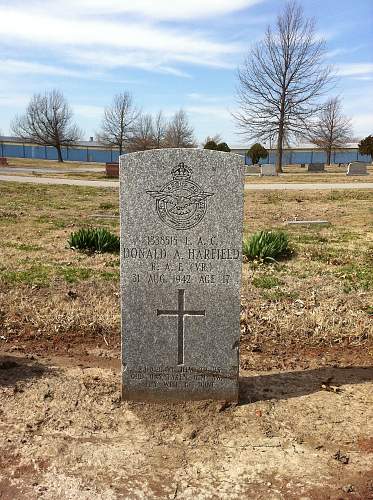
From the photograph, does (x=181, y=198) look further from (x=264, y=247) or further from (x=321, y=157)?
(x=321, y=157)

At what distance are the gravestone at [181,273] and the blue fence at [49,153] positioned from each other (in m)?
63.5

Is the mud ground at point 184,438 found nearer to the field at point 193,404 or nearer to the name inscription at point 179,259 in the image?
the field at point 193,404

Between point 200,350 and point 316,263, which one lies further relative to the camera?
point 316,263

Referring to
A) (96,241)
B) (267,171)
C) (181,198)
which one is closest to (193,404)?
(181,198)

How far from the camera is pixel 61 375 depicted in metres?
3.79

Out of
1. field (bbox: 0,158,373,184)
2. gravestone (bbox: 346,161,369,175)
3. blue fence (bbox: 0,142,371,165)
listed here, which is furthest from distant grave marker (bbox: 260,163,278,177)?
blue fence (bbox: 0,142,371,165)

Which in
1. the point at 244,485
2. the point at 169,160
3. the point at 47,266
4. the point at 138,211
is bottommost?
the point at 244,485

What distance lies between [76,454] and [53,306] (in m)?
2.43

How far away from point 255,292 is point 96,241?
2.80 metres

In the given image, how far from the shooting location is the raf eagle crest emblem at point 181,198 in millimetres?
3189

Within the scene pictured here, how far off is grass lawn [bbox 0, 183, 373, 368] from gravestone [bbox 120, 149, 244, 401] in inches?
32.8

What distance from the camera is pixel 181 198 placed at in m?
3.19

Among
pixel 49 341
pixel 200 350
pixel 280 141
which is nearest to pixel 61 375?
pixel 49 341

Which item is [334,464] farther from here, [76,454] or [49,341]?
[49,341]
